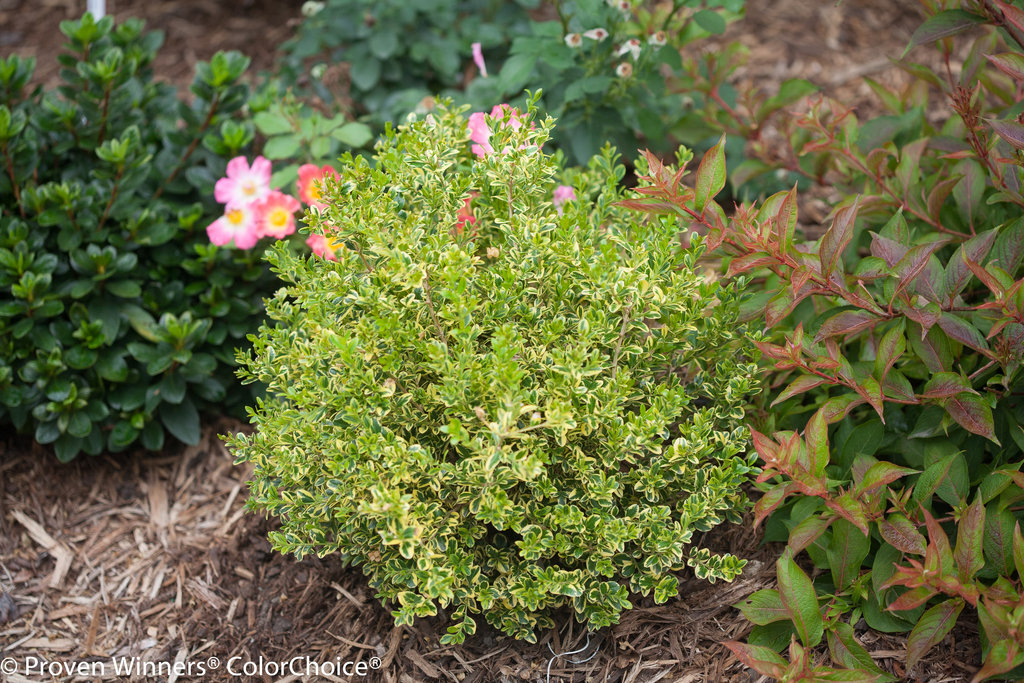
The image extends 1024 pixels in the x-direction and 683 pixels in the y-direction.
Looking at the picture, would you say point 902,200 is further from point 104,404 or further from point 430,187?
point 104,404

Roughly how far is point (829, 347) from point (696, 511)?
17.4 inches

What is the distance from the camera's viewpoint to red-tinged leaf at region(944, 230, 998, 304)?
165 cm

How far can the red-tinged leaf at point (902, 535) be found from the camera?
1525 mm

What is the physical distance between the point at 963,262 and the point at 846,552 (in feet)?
2.16

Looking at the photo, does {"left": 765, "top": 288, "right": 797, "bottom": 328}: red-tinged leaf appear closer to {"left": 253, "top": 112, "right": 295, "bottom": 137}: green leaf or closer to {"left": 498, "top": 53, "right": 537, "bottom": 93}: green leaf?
{"left": 498, "top": 53, "right": 537, "bottom": 93}: green leaf

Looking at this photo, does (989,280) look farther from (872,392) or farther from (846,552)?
(846,552)

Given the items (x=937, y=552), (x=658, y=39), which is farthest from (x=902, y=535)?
(x=658, y=39)

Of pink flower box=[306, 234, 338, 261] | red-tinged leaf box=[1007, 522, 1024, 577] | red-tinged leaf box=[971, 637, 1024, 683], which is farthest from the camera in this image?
pink flower box=[306, 234, 338, 261]

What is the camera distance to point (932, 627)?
1.55 metres

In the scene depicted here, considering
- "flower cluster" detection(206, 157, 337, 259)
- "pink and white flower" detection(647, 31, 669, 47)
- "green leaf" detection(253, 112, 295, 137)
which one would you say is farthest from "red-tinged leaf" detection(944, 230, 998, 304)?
"green leaf" detection(253, 112, 295, 137)

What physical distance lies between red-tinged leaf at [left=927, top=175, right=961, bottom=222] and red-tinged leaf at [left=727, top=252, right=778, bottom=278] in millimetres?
611

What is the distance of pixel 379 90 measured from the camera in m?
3.10

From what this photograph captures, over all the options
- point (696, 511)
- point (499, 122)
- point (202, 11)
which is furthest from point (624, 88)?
point (202, 11)

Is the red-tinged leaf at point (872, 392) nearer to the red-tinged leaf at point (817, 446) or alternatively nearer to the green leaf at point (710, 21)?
the red-tinged leaf at point (817, 446)
